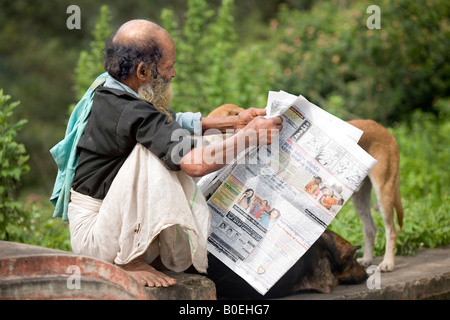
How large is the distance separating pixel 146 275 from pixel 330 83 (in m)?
7.76

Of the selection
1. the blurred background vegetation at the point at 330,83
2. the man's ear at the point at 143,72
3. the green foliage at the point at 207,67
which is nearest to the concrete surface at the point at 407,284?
the blurred background vegetation at the point at 330,83

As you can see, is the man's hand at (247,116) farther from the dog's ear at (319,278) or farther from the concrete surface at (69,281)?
the concrete surface at (69,281)

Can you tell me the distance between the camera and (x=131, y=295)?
2553mm

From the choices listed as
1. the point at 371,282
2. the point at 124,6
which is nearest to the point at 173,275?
the point at 371,282

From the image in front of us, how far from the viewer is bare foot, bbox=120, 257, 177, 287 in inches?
105

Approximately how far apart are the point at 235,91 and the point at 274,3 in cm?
1130

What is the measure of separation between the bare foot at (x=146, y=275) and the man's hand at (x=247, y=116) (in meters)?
1.08

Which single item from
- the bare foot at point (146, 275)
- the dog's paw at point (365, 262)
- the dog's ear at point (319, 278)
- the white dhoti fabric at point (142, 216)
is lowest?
the dog's paw at point (365, 262)

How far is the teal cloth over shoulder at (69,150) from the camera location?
9.80 feet

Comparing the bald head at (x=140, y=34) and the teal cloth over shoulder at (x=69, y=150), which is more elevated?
the bald head at (x=140, y=34)

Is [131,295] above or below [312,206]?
below

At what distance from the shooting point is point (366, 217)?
453 centimetres

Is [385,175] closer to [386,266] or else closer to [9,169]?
[386,266]
